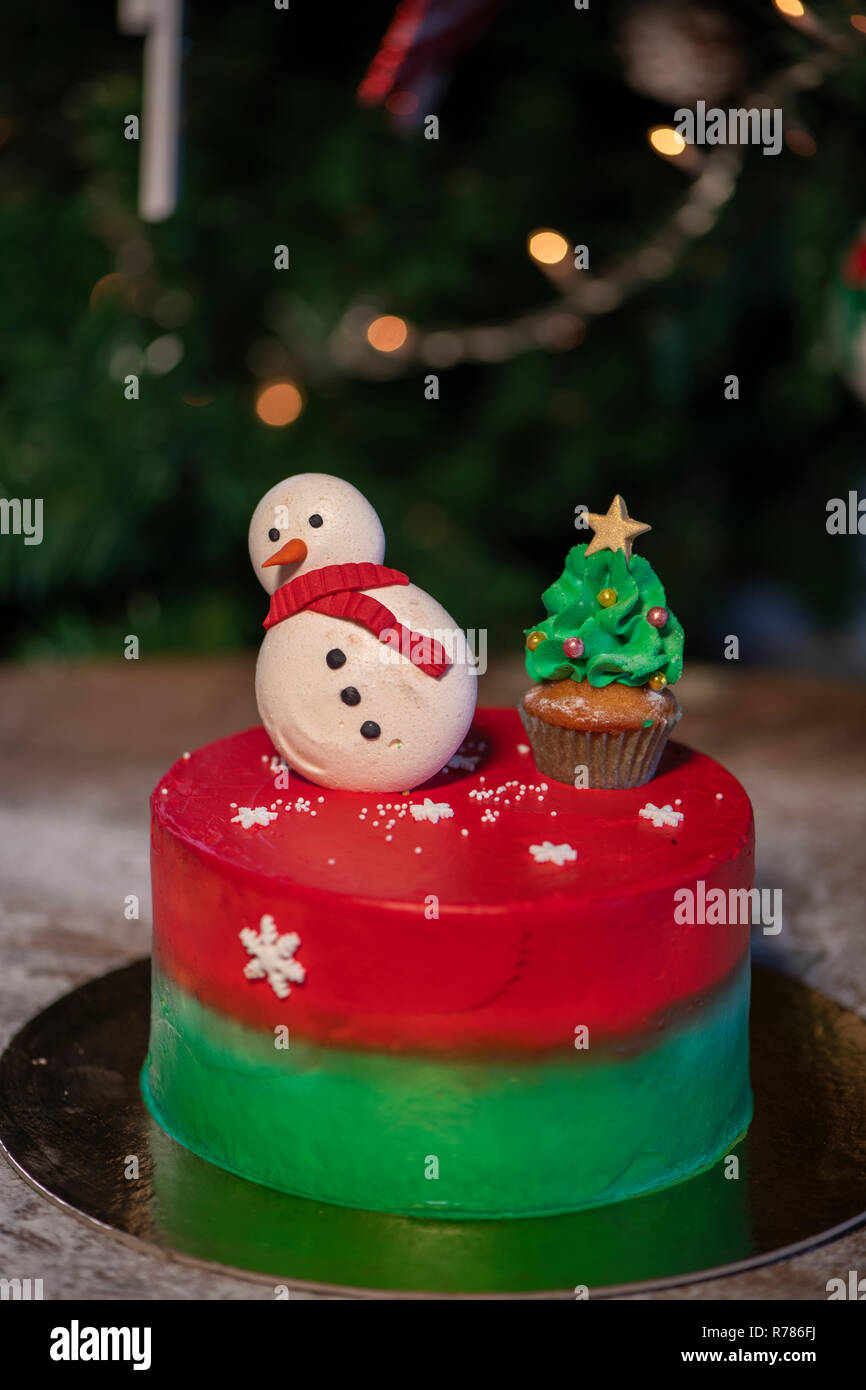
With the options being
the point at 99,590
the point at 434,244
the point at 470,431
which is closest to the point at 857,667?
the point at 470,431

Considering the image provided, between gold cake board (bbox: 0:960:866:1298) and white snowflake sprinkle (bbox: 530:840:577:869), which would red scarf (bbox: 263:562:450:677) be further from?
gold cake board (bbox: 0:960:866:1298)

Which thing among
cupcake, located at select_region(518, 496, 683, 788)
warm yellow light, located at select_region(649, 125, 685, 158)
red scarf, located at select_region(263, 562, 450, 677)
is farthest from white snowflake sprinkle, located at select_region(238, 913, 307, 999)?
warm yellow light, located at select_region(649, 125, 685, 158)

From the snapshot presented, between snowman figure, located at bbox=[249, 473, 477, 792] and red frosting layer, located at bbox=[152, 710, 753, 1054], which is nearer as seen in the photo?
red frosting layer, located at bbox=[152, 710, 753, 1054]

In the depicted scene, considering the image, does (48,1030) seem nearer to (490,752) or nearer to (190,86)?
(490,752)

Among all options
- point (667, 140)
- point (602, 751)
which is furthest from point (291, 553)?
point (667, 140)

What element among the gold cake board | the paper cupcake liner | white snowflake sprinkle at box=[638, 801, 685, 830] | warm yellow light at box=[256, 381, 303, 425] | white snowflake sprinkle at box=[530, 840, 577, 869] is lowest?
the gold cake board
